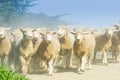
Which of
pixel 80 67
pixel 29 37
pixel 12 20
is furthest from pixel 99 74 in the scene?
pixel 12 20

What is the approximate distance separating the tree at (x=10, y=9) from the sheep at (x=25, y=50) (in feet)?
53.6

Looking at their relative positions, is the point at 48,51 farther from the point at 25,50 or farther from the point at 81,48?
the point at 81,48

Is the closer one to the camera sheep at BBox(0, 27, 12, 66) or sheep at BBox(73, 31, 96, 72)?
sheep at BBox(0, 27, 12, 66)

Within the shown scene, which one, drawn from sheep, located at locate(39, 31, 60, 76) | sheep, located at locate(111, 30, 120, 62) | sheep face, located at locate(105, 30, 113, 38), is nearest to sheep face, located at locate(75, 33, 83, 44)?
sheep, located at locate(39, 31, 60, 76)

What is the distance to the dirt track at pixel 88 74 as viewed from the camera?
553 inches

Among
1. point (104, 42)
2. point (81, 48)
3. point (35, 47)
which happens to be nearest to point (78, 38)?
point (81, 48)

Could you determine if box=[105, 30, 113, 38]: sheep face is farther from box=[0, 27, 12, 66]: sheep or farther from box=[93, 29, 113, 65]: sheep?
box=[0, 27, 12, 66]: sheep

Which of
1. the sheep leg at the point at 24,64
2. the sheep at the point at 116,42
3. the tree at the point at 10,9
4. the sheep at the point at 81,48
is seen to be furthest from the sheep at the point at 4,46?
the tree at the point at 10,9

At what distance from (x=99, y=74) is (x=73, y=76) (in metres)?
1.30

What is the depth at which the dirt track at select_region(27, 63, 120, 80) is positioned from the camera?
14.0 meters

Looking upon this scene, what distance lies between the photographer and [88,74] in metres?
15.1

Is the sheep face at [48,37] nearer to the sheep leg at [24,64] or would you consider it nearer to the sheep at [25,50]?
the sheep at [25,50]

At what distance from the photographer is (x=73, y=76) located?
14.5 meters

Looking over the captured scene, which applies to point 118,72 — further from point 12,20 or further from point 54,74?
point 12,20
